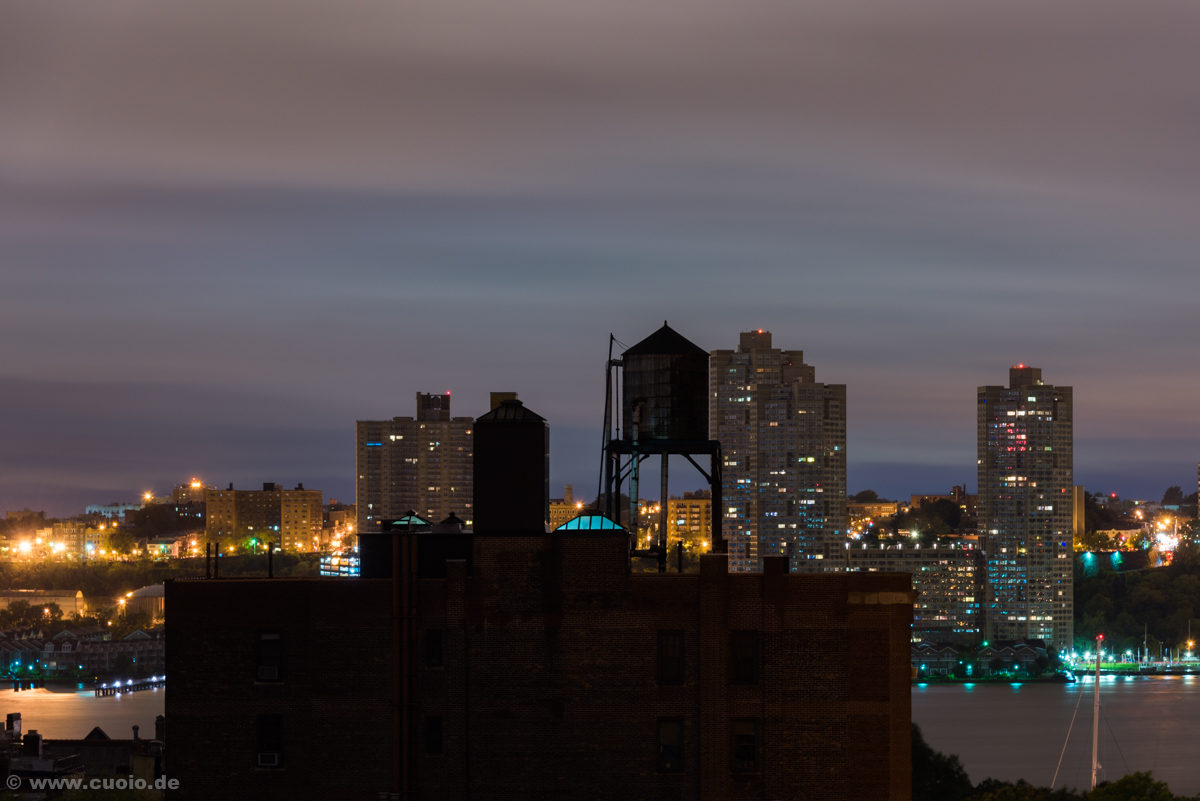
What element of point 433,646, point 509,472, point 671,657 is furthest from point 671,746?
point 509,472

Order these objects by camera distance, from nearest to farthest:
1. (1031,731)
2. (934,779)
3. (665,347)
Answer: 1. (665,347)
2. (934,779)
3. (1031,731)

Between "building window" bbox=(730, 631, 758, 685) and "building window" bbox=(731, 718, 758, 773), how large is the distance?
2.46 ft

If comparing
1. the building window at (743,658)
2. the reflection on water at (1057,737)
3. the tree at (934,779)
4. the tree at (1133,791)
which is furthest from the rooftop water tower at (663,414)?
the reflection on water at (1057,737)

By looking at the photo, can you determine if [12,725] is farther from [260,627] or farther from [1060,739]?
[1060,739]

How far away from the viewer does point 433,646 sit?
2755 cm

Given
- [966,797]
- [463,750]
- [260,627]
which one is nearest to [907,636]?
[463,750]

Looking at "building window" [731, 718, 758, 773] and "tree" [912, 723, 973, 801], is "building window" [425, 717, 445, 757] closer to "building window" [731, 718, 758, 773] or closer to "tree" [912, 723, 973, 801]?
"building window" [731, 718, 758, 773]

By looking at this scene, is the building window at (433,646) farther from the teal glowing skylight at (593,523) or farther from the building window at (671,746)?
the building window at (671,746)

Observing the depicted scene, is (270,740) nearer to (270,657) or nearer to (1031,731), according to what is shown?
(270,657)

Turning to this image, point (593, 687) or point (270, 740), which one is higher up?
point (593, 687)

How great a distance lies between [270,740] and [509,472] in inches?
268

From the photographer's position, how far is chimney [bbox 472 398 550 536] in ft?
95.1

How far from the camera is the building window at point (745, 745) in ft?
90.0

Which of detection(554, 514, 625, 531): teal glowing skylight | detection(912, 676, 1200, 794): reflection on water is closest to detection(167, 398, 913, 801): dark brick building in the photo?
detection(554, 514, 625, 531): teal glowing skylight
